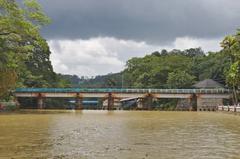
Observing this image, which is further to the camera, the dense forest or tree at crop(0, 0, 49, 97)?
the dense forest

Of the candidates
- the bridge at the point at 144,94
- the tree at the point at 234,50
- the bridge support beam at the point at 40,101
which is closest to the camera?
the tree at the point at 234,50

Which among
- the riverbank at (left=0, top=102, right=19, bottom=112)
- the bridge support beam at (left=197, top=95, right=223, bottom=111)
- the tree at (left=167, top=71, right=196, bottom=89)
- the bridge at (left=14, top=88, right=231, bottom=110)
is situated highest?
the tree at (left=167, top=71, right=196, bottom=89)

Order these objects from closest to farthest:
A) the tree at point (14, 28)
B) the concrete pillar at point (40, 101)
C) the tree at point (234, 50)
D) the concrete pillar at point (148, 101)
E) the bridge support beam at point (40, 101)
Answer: the tree at point (14, 28) → the tree at point (234, 50) → the concrete pillar at point (148, 101) → the bridge support beam at point (40, 101) → the concrete pillar at point (40, 101)

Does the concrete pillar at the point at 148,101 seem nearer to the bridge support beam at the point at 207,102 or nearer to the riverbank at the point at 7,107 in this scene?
the bridge support beam at the point at 207,102

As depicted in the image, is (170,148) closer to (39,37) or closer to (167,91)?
(39,37)

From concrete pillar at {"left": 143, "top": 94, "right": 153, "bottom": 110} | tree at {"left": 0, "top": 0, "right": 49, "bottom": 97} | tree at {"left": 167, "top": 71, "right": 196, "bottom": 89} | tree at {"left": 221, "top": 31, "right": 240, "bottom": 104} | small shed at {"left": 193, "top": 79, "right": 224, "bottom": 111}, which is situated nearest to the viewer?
tree at {"left": 0, "top": 0, "right": 49, "bottom": 97}

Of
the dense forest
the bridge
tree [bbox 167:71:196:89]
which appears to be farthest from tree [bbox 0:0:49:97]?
tree [bbox 167:71:196:89]

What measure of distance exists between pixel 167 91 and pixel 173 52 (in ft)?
199

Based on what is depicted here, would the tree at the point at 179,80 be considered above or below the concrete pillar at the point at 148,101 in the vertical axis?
above

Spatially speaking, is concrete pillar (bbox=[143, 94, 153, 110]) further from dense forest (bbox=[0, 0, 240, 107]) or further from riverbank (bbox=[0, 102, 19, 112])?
riverbank (bbox=[0, 102, 19, 112])

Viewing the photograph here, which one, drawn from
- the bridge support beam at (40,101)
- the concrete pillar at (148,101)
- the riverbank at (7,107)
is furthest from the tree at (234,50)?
the bridge support beam at (40,101)

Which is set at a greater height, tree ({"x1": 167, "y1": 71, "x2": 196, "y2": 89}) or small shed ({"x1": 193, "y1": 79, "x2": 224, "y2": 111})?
tree ({"x1": 167, "y1": 71, "x2": 196, "y2": 89})

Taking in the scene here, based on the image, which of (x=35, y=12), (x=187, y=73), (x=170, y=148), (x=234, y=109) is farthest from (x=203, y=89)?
(x=170, y=148)

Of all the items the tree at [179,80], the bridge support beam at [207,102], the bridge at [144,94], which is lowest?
the bridge support beam at [207,102]
